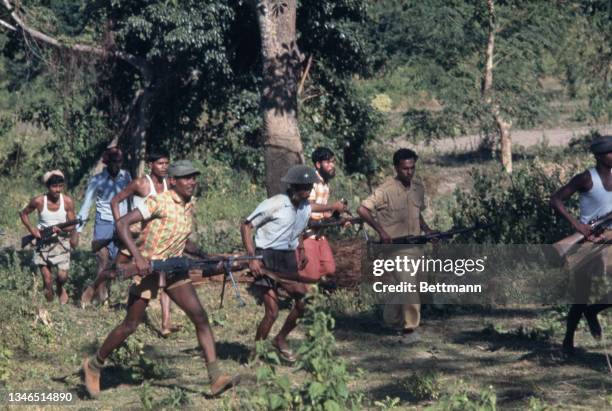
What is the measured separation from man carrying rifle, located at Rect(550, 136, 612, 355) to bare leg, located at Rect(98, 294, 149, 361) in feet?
11.0

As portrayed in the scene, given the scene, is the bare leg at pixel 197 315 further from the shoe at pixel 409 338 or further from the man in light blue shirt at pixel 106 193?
the man in light blue shirt at pixel 106 193

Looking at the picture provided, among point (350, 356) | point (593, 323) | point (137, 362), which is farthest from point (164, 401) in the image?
point (593, 323)

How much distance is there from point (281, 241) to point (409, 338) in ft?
5.60

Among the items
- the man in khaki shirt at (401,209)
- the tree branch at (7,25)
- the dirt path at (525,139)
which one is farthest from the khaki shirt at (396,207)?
the dirt path at (525,139)

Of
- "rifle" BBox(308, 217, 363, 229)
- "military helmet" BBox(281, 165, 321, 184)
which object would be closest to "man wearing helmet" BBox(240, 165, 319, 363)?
"military helmet" BBox(281, 165, 321, 184)

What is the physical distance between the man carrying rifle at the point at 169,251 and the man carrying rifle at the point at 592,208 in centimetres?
292

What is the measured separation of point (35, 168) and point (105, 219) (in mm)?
10412

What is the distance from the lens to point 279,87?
477 inches

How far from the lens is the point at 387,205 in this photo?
1001 cm

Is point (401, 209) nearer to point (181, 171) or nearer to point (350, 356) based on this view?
point (350, 356)

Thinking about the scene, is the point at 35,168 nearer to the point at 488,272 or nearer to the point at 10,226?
the point at 10,226

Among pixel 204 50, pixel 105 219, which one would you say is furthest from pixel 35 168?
pixel 105 219

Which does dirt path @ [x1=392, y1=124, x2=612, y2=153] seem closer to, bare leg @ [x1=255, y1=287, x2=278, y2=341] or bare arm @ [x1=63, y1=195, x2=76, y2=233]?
bare arm @ [x1=63, y1=195, x2=76, y2=233]

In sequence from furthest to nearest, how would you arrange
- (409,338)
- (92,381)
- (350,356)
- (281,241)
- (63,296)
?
(63,296), (409,338), (350,356), (281,241), (92,381)
